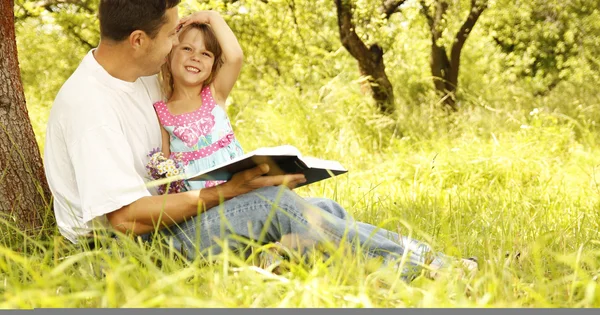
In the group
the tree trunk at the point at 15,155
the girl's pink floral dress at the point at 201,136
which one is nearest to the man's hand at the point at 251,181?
the girl's pink floral dress at the point at 201,136

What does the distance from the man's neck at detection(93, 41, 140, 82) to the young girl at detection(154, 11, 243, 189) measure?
26 cm

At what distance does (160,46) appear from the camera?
113 inches

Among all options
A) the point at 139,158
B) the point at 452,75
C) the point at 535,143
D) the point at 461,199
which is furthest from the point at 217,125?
the point at 452,75

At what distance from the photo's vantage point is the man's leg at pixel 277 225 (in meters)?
2.54

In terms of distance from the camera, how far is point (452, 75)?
35.7ft

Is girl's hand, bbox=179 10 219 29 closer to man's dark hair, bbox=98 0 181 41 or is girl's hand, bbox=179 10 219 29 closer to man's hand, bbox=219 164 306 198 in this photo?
man's dark hair, bbox=98 0 181 41

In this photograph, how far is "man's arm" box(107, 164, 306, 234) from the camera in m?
2.53

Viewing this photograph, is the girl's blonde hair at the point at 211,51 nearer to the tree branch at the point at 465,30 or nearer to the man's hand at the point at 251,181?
the man's hand at the point at 251,181

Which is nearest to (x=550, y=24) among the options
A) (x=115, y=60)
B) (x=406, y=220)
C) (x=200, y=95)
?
(x=406, y=220)

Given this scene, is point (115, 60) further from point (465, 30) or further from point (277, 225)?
point (465, 30)

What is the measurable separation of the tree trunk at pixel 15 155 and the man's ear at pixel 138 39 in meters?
0.78

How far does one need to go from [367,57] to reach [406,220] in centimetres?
489

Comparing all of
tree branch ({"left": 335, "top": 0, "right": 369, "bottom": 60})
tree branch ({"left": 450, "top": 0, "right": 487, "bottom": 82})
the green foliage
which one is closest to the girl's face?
tree branch ({"left": 335, "top": 0, "right": 369, "bottom": 60})

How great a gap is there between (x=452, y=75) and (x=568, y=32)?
1.94 metres
